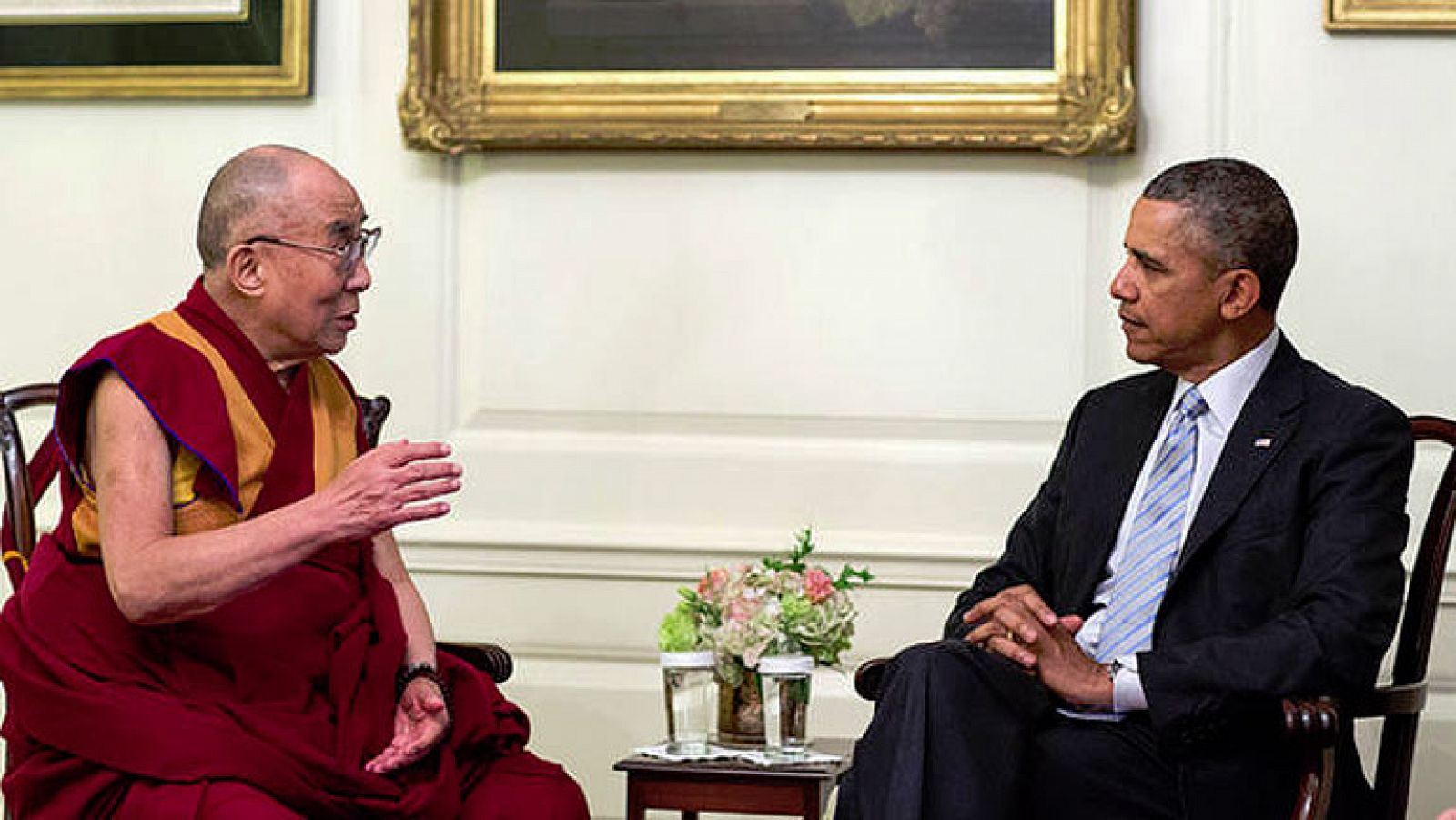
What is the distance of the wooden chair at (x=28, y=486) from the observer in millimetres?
3512

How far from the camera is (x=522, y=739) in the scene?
3.37 m

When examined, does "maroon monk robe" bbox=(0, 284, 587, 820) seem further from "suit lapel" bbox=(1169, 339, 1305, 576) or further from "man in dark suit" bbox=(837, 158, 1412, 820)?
"suit lapel" bbox=(1169, 339, 1305, 576)

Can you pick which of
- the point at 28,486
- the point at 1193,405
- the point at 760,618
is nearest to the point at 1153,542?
the point at 1193,405

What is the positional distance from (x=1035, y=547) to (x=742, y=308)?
3.31 ft

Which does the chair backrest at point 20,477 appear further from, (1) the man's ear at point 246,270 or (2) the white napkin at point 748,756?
(2) the white napkin at point 748,756

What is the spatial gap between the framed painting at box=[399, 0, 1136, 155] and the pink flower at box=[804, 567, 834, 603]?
1120 mm

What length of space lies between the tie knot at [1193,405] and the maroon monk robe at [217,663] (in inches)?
48.0

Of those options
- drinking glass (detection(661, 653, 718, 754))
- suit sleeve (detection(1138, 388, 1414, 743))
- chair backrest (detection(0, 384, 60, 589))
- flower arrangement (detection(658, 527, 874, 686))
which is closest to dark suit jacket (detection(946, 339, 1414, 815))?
suit sleeve (detection(1138, 388, 1414, 743))

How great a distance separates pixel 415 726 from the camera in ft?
10.4

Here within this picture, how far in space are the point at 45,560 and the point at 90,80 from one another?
1744mm

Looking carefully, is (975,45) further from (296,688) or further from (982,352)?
(296,688)

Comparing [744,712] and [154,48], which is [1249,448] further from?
[154,48]

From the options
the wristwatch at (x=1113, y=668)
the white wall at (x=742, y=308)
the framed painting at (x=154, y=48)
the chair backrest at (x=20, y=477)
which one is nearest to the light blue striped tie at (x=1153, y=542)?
the wristwatch at (x=1113, y=668)

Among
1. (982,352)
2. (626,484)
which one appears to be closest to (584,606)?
(626,484)
